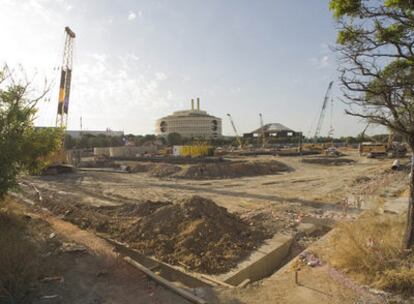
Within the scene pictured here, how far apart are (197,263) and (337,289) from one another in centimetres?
340

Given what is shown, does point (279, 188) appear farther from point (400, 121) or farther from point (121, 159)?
point (121, 159)

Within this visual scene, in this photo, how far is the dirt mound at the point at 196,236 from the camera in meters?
7.89

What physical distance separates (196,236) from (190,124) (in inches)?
6021

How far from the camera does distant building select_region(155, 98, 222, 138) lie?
525 ft

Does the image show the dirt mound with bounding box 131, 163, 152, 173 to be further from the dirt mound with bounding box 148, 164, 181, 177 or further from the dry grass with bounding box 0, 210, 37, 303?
the dry grass with bounding box 0, 210, 37, 303

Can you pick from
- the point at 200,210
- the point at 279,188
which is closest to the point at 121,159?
the point at 279,188

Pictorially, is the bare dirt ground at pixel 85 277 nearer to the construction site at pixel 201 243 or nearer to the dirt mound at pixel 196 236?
the construction site at pixel 201 243

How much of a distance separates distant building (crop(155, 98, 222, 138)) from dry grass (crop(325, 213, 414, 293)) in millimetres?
149273

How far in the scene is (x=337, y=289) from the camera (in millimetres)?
5449

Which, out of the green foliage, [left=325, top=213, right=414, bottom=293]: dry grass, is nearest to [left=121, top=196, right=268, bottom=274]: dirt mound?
[left=325, top=213, right=414, bottom=293]: dry grass

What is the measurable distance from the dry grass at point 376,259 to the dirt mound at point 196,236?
2516 millimetres

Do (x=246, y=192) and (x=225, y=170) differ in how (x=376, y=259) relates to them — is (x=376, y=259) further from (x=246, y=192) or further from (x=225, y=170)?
(x=225, y=170)

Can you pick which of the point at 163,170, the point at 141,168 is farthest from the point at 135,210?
the point at 141,168

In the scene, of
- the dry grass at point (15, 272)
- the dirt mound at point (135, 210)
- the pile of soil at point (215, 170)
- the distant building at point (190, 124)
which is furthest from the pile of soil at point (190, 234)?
the distant building at point (190, 124)
